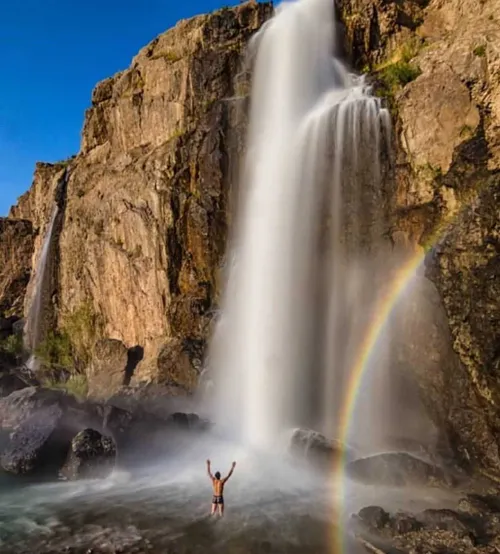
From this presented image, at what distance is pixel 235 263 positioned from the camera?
34156 millimetres

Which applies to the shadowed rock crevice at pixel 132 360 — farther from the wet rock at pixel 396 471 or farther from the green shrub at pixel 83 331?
the wet rock at pixel 396 471

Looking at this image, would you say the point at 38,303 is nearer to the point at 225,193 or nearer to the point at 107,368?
the point at 107,368

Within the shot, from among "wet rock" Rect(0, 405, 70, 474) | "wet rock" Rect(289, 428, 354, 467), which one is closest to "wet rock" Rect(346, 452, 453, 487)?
"wet rock" Rect(289, 428, 354, 467)

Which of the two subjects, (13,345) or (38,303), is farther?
Answer: (38,303)

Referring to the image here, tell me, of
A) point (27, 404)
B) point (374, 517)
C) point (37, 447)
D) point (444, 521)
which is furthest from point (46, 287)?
point (444, 521)

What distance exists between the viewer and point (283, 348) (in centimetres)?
2859

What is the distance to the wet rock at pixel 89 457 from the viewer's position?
789 inches

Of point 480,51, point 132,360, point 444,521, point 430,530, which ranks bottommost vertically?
point 430,530

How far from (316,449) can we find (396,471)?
3.30m

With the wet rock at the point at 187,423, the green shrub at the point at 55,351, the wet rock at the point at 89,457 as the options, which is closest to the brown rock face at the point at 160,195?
the green shrub at the point at 55,351

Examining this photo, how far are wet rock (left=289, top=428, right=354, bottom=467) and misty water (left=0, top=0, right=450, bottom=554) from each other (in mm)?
630

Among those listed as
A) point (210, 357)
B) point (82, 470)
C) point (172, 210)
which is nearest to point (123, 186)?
point (172, 210)

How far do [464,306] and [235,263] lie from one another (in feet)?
58.4

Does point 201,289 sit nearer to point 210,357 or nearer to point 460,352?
point 210,357
